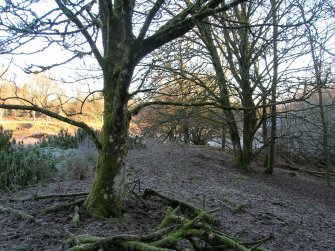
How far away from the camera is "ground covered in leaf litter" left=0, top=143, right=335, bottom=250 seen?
4098 millimetres

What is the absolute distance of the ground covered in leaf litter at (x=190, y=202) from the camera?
4098 millimetres

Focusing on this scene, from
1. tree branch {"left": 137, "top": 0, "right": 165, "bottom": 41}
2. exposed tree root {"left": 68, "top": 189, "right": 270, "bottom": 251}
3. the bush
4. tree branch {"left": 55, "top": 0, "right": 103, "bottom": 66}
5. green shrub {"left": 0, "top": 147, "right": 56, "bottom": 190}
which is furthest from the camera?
the bush

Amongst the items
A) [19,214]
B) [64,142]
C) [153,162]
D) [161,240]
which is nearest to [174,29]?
[161,240]

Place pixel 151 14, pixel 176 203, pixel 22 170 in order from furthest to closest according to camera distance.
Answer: pixel 22 170 → pixel 176 203 → pixel 151 14

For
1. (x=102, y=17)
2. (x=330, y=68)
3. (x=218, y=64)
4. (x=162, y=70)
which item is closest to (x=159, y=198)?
(x=102, y=17)

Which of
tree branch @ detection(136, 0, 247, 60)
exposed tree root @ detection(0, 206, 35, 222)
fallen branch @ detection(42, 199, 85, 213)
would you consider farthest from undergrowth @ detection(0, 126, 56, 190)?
tree branch @ detection(136, 0, 247, 60)

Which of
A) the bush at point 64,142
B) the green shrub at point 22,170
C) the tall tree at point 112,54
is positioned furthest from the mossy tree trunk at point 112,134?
the bush at point 64,142

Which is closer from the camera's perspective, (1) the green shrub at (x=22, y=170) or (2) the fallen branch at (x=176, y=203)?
(2) the fallen branch at (x=176, y=203)

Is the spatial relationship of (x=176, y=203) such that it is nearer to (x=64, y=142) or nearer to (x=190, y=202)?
(x=190, y=202)

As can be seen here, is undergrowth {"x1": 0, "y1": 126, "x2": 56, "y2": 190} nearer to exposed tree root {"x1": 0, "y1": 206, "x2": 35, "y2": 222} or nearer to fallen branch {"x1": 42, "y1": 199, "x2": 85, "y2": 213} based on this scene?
exposed tree root {"x1": 0, "y1": 206, "x2": 35, "y2": 222}

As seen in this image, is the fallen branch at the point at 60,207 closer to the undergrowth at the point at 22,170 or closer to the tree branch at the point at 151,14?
the tree branch at the point at 151,14

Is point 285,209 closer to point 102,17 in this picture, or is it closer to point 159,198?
point 159,198

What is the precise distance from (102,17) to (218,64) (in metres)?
7.24

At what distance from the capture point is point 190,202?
238 inches
